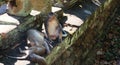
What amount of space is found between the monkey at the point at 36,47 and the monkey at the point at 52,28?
0.20m

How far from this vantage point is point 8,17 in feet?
Result: 15.7

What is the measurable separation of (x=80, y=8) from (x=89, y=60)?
3.94 feet

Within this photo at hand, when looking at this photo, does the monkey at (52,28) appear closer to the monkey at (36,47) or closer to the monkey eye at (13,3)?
the monkey at (36,47)

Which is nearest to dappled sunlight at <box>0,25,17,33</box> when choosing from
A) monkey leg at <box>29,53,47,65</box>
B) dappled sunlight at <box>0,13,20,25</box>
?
dappled sunlight at <box>0,13,20,25</box>

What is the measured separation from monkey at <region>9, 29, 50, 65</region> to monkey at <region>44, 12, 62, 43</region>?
204 millimetres

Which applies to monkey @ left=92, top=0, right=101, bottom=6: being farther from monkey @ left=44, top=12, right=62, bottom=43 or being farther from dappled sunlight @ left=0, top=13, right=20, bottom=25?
dappled sunlight @ left=0, top=13, right=20, bottom=25

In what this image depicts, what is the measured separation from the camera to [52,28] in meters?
4.87

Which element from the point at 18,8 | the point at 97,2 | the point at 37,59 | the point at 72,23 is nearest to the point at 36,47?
the point at 37,59

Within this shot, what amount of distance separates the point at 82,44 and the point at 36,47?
4.76 feet

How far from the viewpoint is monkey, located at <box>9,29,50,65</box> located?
4.23 m

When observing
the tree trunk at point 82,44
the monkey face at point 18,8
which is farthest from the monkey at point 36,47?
the monkey face at point 18,8

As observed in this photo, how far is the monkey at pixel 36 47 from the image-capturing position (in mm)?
4227

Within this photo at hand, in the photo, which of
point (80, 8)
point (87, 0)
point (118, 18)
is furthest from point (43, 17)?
point (118, 18)

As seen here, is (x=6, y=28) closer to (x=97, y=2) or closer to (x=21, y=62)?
(x=21, y=62)
